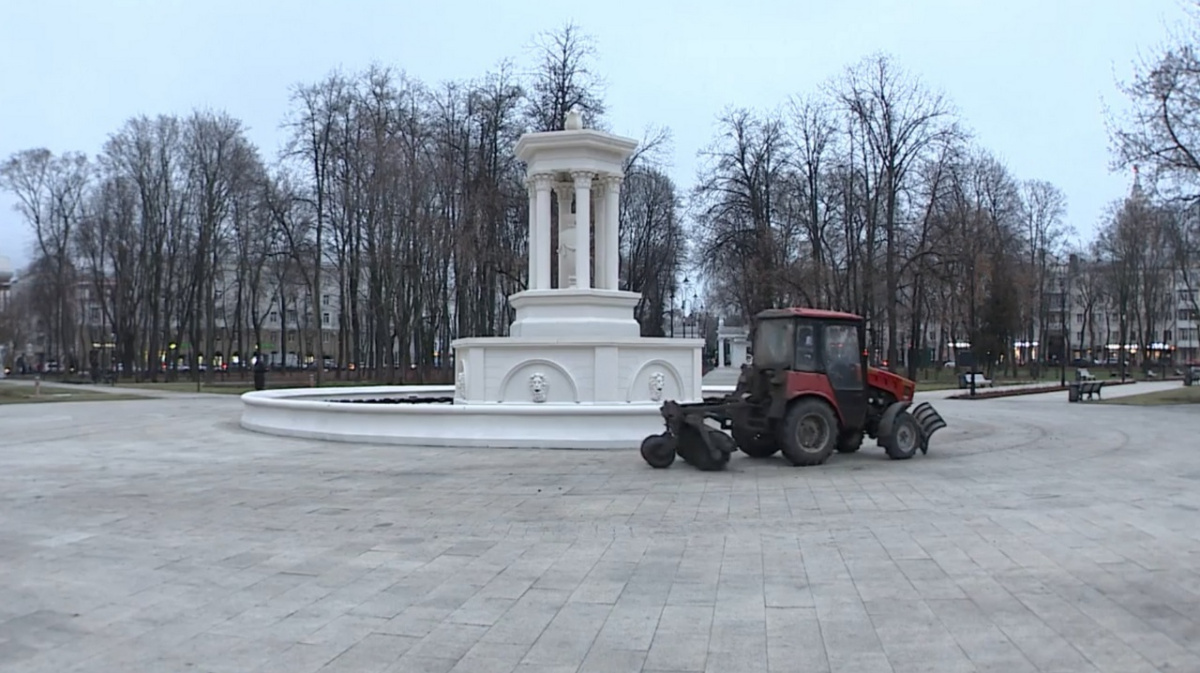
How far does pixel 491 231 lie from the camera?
135 feet

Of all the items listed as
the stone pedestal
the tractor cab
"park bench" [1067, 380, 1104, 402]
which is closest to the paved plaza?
the tractor cab

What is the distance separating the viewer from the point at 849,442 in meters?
16.7

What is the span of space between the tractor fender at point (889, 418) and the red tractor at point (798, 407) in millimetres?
16

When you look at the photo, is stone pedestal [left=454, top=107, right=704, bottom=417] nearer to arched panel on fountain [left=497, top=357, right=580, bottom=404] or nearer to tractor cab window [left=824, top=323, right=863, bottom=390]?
arched panel on fountain [left=497, top=357, right=580, bottom=404]

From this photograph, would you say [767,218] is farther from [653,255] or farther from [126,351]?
[126,351]

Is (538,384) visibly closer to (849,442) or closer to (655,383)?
(655,383)

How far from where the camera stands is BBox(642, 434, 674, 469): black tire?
47.2 feet

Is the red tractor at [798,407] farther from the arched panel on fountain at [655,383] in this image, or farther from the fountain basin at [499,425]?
the arched panel on fountain at [655,383]

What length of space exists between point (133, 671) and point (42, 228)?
69819 millimetres

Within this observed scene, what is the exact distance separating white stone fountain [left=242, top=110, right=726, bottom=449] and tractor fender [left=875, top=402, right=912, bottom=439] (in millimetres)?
3871

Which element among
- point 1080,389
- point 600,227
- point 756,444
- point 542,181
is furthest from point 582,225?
point 1080,389

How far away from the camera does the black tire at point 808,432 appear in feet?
48.0

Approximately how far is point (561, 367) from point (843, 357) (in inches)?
223

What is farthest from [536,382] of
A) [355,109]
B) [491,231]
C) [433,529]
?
[355,109]
